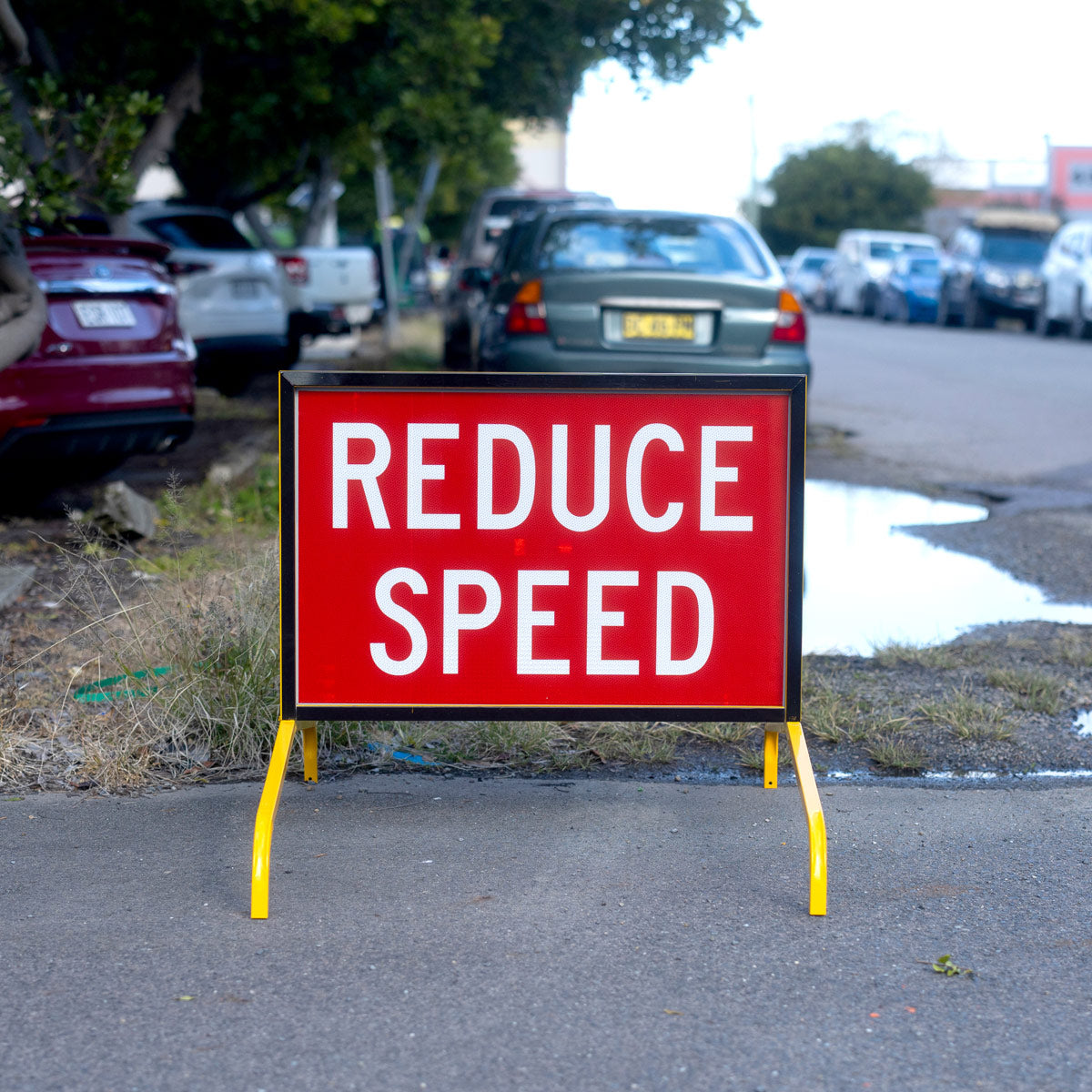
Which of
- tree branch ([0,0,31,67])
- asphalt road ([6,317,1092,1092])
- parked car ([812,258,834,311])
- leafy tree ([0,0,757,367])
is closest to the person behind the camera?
asphalt road ([6,317,1092,1092])

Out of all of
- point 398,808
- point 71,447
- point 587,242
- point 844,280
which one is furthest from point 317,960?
point 844,280

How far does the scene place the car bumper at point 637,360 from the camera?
9031 millimetres

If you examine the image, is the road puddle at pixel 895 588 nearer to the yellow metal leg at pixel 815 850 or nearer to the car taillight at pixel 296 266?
the yellow metal leg at pixel 815 850

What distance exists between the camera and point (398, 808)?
415 cm

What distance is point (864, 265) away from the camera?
3538cm

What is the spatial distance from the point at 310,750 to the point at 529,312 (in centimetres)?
527

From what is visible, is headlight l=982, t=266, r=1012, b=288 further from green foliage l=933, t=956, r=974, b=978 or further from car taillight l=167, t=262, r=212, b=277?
green foliage l=933, t=956, r=974, b=978

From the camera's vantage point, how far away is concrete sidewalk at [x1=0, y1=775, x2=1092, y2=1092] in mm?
2812

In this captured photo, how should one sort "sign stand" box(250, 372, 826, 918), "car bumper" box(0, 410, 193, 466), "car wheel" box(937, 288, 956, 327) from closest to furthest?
"sign stand" box(250, 372, 826, 918), "car bumper" box(0, 410, 193, 466), "car wheel" box(937, 288, 956, 327)

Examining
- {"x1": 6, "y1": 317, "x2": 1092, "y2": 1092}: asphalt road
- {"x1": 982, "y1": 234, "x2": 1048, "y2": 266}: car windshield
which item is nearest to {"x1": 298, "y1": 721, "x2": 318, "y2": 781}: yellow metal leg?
{"x1": 6, "y1": 317, "x2": 1092, "y2": 1092}: asphalt road

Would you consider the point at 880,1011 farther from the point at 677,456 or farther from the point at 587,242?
the point at 587,242

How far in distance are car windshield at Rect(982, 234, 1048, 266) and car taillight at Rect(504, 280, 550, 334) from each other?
2190 cm

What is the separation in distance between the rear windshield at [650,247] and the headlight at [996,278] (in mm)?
19617

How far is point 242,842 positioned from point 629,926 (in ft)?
3.55
